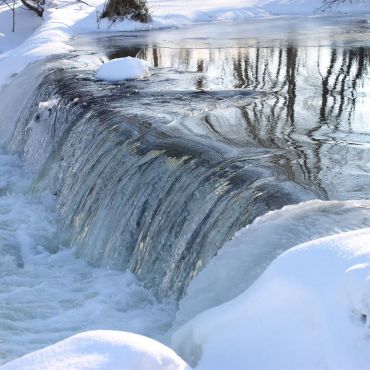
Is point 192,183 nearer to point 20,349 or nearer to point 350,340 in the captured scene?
point 20,349

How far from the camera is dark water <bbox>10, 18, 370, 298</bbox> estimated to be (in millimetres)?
4391

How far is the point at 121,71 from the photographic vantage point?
8.45 metres

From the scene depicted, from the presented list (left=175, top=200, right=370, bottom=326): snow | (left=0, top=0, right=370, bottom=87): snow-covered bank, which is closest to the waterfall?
(left=175, top=200, right=370, bottom=326): snow

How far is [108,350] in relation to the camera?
2.20 m

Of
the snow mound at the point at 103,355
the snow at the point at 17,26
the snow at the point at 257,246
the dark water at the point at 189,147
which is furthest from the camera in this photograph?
the snow at the point at 17,26

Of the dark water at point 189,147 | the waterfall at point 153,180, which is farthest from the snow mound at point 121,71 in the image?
the waterfall at point 153,180

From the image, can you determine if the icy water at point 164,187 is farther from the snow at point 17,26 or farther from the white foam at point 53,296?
the snow at point 17,26

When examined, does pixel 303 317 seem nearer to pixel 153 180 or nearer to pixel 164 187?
pixel 164 187

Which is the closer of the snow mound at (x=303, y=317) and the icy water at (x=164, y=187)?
the snow mound at (x=303, y=317)

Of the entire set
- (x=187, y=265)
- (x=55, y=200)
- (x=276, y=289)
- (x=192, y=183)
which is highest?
(x=276, y=289)

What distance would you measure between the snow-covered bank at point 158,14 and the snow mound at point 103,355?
11581mm

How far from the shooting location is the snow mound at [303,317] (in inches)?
85.0

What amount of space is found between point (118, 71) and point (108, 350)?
6.60 metres

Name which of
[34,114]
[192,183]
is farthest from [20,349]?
[34,114]
